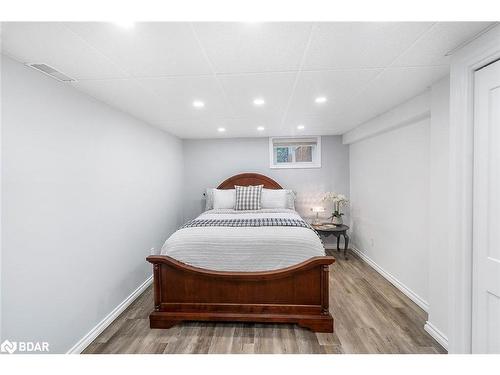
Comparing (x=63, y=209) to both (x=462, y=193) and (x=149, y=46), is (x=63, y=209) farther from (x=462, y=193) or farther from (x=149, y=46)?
(x=462, y=193)

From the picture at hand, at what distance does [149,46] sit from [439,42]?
1.69 metres

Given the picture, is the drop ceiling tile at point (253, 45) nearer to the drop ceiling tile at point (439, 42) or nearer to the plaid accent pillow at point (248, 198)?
the drop ceiling tile at point (439, 42)

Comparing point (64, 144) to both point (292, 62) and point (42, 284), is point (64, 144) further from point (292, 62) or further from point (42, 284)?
point (292, 62)

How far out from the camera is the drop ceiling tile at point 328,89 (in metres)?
1.73

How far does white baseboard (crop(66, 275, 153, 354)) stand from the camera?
178 centimetres

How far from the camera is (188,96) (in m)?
2.14

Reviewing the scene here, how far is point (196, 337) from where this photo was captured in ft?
6.40

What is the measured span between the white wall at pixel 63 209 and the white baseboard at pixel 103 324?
0.14ft

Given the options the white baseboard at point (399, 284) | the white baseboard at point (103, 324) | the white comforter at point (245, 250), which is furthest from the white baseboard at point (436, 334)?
the white baseboard at point (103, 324)

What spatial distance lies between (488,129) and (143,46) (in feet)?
6.63

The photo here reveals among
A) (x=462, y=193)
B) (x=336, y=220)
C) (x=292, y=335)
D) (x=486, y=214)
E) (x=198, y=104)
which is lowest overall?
(x=292, y=335)

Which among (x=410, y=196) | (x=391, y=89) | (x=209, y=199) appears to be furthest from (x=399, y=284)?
(x=209, y=199)
